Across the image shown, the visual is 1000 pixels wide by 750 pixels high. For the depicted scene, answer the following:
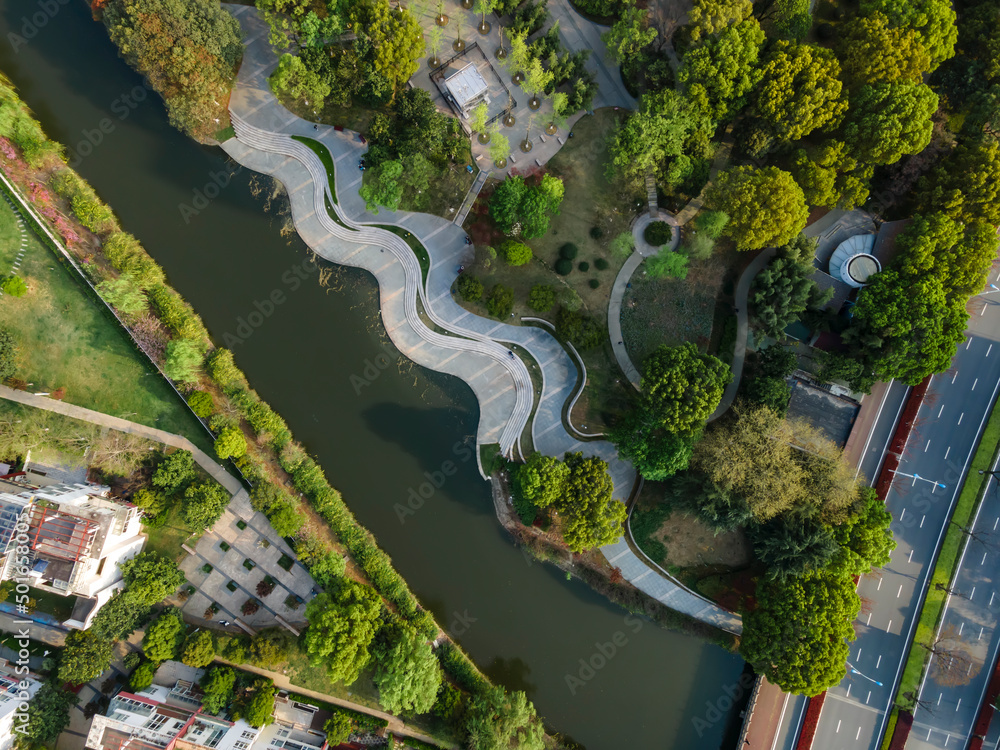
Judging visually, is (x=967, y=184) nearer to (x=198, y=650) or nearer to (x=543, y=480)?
(x=543, y=480)

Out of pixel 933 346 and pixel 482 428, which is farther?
pixel 482 428

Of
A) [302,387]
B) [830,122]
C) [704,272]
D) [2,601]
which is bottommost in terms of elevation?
[2,601]

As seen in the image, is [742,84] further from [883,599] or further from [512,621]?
[512,621]

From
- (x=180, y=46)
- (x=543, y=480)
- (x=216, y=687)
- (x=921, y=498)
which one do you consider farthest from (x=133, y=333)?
(x=921, y=498)

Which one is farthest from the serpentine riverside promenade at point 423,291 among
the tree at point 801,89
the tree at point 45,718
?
the tree at point 45,718

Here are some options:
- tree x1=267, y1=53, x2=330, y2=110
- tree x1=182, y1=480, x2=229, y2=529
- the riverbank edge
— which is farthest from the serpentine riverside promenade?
tree x1=182, y1=480, x2=229, y2=529

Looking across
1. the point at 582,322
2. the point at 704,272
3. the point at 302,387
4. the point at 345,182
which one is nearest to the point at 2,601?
the point at 302,387
